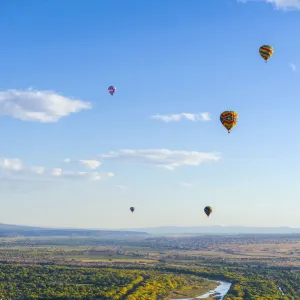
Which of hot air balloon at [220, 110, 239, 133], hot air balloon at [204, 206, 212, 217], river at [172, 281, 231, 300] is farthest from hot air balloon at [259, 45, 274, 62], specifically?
river at [172, 281, 231, 300]

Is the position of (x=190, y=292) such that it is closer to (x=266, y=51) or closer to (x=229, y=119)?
(x=229, y=119)

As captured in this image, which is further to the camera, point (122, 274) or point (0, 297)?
point (122, 274)

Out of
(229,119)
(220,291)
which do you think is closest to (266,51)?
(229,119)

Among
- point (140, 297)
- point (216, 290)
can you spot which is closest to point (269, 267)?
point (216, 290)

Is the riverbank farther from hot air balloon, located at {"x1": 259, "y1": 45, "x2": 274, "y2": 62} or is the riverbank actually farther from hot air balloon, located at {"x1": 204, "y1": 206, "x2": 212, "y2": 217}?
hot air balloon, located at {"x1": 259, "y1": 45, "x2": 274, "y2": 62}

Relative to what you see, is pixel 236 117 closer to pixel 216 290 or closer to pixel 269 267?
pixel 216 290

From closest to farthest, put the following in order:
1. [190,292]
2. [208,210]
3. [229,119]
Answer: [229,119], [190,292], [208,210]

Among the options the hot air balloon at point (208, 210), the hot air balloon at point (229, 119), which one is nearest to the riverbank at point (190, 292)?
the hot air balloon at point (208, 210)

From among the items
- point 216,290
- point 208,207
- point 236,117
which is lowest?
point 216,290
